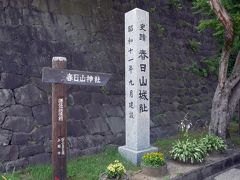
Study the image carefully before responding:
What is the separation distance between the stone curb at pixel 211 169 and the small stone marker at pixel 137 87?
1.01 meters

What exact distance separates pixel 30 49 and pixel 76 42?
1368mm

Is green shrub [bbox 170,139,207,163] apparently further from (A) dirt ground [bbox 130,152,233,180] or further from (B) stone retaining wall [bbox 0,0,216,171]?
(B) stone retaining wall [bbox 0,0,216,171]

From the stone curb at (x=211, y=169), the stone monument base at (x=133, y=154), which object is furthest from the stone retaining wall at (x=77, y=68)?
the stone curb at (x=211, y=169)

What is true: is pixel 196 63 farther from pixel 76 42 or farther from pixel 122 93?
pixel 76 42

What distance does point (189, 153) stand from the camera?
21.0 feet

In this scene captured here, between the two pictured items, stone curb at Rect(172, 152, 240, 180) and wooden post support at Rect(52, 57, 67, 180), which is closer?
wooden post support at Rect(52, 57, 67, 180)

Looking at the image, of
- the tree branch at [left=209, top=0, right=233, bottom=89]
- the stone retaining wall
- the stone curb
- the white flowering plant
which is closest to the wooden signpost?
the white flowering plant

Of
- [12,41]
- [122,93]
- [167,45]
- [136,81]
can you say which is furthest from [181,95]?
[12,41]

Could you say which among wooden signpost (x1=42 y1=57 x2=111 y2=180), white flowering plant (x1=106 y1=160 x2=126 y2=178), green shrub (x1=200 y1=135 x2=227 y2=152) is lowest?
white flowering plant (x1=106 y1=160 x2=126 y2=178)

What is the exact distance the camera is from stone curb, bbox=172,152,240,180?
19.4 ft

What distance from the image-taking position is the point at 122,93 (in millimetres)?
8461

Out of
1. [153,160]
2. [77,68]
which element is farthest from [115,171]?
[77,68]

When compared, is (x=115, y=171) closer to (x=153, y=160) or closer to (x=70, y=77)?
(x=153, y=160)

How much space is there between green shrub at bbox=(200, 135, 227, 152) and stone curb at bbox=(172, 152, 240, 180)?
0.29 metres
